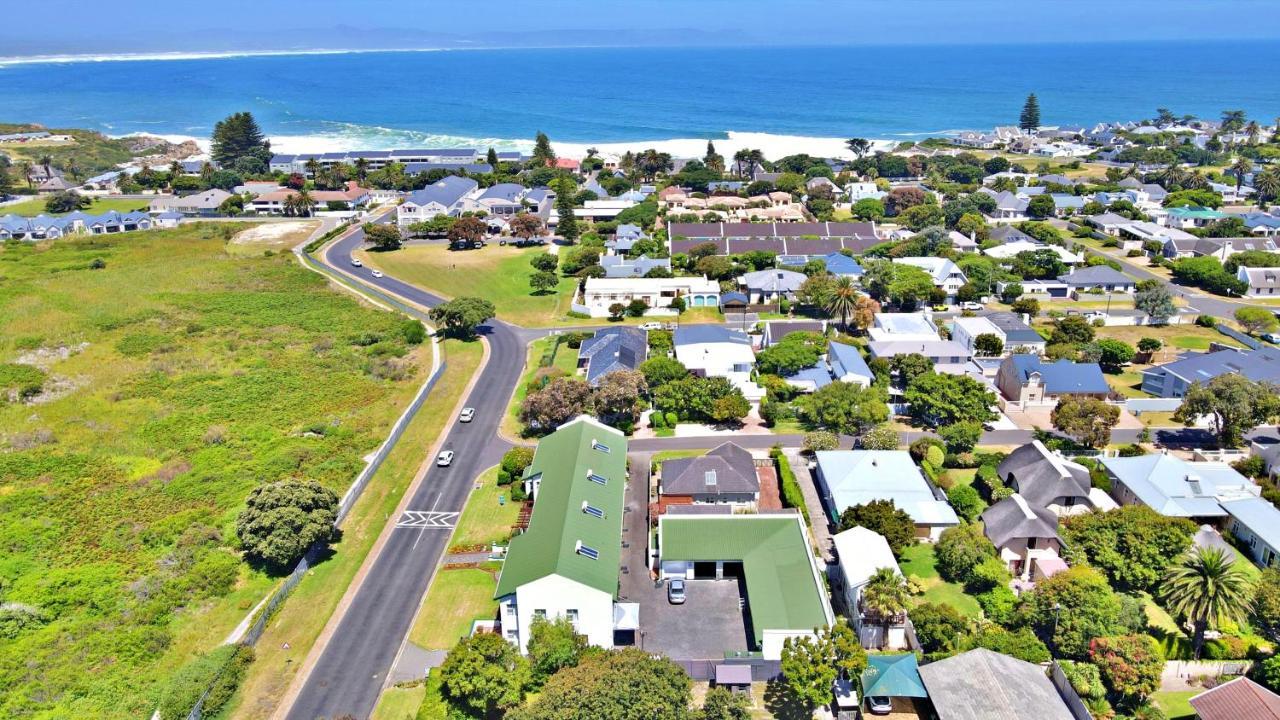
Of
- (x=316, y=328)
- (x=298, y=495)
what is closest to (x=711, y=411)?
(x=298, y=495)

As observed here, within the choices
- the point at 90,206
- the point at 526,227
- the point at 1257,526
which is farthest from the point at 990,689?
the point at 90,206

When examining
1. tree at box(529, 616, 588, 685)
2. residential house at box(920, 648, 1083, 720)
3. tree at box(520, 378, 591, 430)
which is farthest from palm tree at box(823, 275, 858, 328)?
tree at box(529, 616, 588, 685)

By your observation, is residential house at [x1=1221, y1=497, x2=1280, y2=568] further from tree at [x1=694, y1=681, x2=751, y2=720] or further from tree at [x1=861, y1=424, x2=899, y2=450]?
tree at [x1=694, y1=681, x2=751, y2=720]

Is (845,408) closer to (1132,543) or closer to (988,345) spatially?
(1132,543)

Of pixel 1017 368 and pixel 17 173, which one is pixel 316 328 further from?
pixel 17 173

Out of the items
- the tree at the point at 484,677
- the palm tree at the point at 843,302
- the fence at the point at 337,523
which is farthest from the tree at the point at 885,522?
the palm tree at the point at 843,302

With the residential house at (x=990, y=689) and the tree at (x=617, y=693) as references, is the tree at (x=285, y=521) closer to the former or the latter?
the tree at (x=617, y=693)

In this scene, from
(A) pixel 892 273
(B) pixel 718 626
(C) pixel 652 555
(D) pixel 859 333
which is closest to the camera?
(B) pixel 718 626
